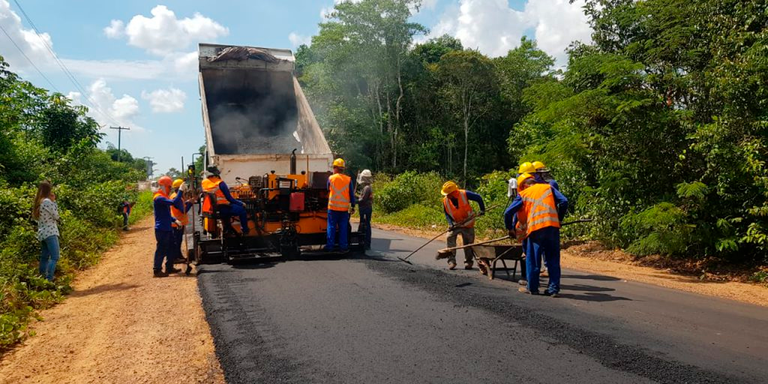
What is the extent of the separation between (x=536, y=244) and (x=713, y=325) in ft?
6.15

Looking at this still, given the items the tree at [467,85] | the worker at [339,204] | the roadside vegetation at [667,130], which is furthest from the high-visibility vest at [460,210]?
the tree at [467,85]

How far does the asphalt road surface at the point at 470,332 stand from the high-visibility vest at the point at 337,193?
5.20ft

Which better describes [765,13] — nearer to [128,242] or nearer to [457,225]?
[457,225]

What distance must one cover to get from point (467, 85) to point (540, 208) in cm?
2561

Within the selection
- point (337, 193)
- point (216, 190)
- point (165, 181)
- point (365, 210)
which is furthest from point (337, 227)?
point (165, 181)

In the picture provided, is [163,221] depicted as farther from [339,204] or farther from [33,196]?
[33,196]

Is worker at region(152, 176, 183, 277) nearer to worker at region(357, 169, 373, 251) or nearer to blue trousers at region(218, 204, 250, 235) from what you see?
blue trousers at region(218, 204, 250, 235)

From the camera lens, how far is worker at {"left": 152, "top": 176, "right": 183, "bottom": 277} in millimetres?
8180

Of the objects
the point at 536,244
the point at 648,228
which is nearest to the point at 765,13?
the point at 648,228

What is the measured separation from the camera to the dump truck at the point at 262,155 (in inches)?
348

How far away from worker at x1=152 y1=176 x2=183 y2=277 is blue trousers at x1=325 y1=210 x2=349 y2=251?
2301mm

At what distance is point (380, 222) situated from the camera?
19.9m

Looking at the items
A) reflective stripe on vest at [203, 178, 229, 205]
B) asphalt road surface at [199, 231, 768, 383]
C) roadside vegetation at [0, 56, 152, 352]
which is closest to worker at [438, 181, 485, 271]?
asphalt road surface at [199, 231, 768, 383]

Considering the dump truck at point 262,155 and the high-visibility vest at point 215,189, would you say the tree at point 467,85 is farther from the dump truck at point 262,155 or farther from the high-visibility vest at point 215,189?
the high-visibility vest at point 215,189
